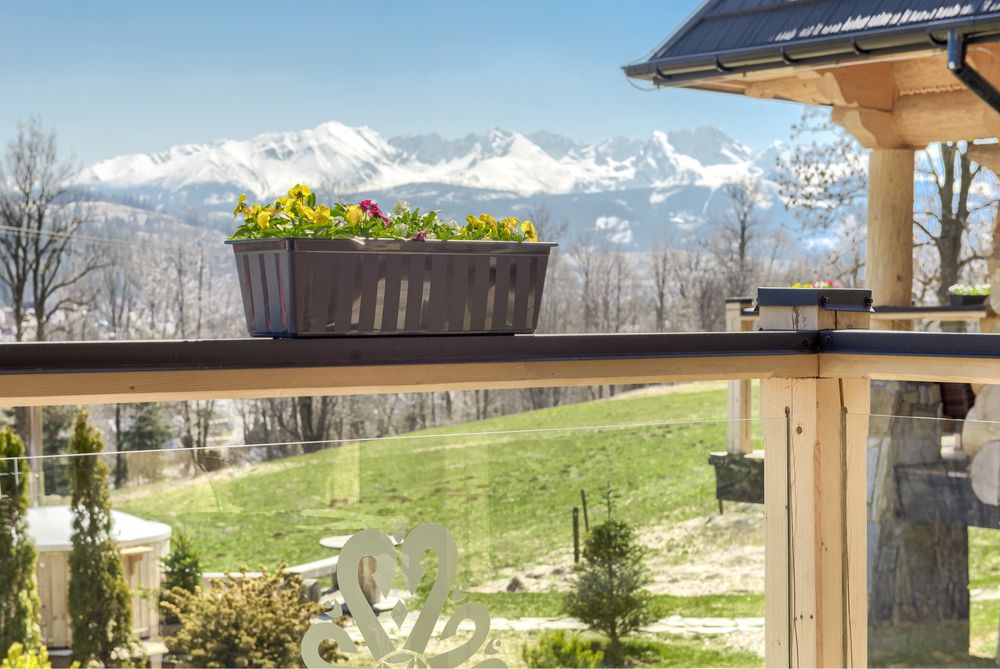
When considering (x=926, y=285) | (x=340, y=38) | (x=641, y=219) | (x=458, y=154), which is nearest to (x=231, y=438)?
(x=926, y=285)

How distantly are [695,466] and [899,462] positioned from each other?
1.21ft

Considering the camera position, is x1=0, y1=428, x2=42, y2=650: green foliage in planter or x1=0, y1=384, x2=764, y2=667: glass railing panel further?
x1=0, y1=384, x2=764, y2=667: glass railing panel

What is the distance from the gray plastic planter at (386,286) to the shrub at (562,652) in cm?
49

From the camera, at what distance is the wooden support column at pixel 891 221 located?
5934 mm

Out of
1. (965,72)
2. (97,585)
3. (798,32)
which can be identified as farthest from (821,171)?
(97,585)

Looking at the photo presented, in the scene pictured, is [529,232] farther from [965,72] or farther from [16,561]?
[965,72]

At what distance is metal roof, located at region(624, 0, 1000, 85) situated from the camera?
442cm

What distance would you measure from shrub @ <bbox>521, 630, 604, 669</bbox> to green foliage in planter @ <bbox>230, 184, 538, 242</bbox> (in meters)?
0.64

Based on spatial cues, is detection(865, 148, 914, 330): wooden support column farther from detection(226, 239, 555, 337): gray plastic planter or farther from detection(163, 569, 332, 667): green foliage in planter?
detection(163, 569, 332, 667): green foliage in planter

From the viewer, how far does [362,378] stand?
152 centimetres

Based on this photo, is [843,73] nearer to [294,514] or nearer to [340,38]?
[294,514]

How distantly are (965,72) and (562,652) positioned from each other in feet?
12.0

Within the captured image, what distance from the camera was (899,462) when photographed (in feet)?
6.33

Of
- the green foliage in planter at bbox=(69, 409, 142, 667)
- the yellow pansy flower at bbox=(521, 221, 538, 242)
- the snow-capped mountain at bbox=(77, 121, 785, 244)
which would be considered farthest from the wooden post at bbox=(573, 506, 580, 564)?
the snow-capped mountain at bbox=(77, 121, 785, 244)
